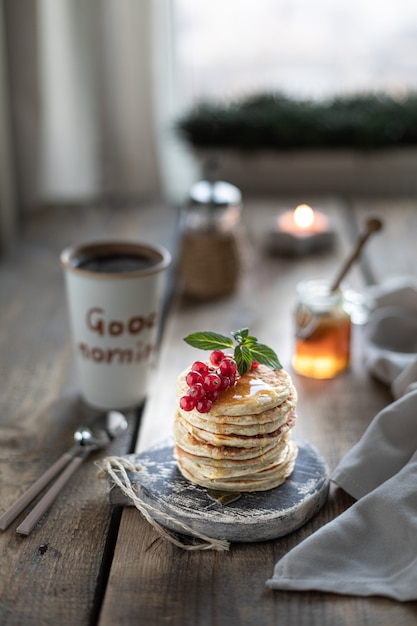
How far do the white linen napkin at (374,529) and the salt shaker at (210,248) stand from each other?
0.58 metres

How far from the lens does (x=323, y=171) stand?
8.18 feet

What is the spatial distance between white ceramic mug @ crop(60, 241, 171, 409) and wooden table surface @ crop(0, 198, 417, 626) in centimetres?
5

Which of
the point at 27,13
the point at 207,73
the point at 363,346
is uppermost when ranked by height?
the point at 27,13

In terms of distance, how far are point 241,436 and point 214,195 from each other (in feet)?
2.90

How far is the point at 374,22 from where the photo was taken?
9.21 feet

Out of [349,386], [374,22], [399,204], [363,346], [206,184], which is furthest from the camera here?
[374,22]

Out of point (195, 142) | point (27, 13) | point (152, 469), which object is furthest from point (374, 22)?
point (152, 469)

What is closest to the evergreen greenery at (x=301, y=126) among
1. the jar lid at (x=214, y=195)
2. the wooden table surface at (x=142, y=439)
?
the wooden table surface at (x=142, y=439)

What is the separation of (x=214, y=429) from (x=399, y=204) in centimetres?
156

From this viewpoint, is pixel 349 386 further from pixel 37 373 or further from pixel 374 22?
pixel 374 22

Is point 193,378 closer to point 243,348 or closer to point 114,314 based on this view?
point 243,348

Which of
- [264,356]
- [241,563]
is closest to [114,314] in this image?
[264,356]

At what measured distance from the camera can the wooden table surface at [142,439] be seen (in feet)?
2.73

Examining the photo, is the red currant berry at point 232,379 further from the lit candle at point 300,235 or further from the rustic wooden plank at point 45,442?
the lit candle at point 300,235
